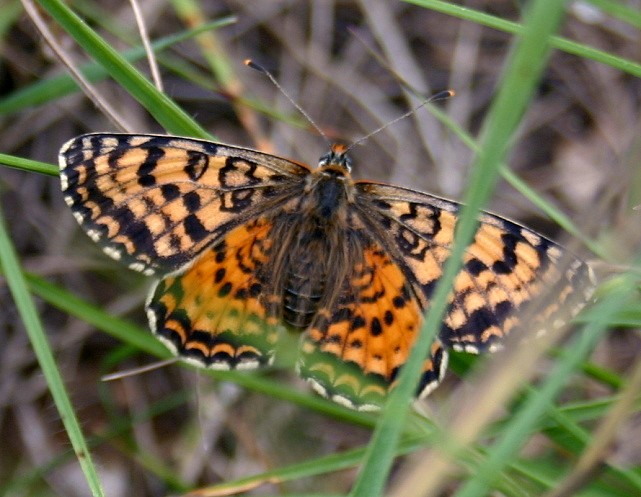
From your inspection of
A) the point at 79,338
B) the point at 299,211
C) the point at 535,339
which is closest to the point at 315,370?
the point at 299,211

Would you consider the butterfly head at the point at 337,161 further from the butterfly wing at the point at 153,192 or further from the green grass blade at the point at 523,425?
the green grass blade at the point at 523,425

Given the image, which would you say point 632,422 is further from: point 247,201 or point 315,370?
point 247,201

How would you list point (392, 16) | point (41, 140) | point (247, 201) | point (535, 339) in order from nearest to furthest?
1. point (535, 339)
2. point (247, 201)
3. point (41, 140)
4. point (392, 16)

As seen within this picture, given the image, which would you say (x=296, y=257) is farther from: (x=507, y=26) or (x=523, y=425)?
(x=523, y=425)

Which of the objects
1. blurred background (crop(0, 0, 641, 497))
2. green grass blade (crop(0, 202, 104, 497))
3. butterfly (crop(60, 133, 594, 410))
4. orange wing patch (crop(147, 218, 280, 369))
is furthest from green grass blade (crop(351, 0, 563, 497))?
blurred background (crop(0, 0, 641, 497))

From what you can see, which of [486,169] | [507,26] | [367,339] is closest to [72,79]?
[367,339]

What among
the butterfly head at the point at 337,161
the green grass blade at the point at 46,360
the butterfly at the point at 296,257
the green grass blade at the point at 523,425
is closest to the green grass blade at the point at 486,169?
the green grass blade at the point at 523,425
